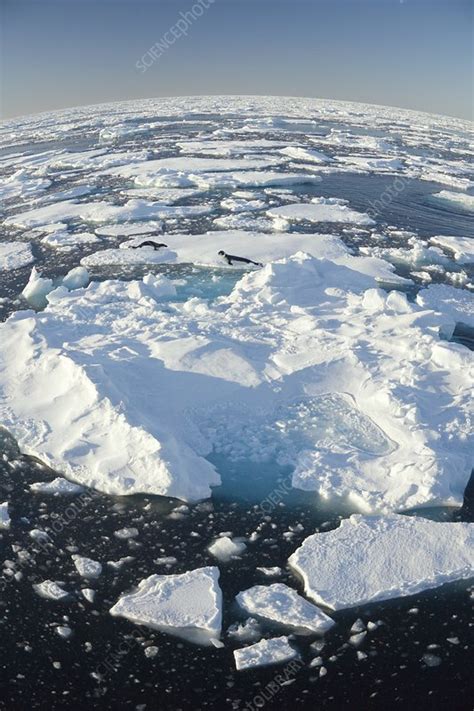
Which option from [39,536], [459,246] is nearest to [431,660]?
[39,536]

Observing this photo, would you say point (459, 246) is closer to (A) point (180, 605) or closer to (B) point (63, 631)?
(A) point (180, 605)

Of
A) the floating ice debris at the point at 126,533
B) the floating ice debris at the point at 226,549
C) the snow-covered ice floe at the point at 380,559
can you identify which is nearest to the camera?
the snow-covered ice floe at the point at 380,559

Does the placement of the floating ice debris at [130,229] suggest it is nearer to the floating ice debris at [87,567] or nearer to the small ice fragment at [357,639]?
the floating ice debris at [87,567]

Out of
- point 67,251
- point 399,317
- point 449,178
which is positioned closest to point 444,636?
point 399,317

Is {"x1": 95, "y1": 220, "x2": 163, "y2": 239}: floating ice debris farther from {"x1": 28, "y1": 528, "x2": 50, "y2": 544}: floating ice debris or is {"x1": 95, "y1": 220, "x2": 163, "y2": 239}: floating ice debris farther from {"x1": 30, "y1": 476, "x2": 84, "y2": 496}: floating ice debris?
{"x1": 28, "y1": 528, "x2": 50, "y2": 544}: floating ice debris

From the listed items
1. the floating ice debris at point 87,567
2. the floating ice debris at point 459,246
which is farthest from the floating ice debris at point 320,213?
the floating ice debris at point 87,567

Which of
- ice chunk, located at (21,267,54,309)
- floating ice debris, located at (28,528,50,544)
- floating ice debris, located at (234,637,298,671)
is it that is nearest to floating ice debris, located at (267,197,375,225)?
ice chunk, located at (21,267,54,309)

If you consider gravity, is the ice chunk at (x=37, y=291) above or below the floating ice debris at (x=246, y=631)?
above
